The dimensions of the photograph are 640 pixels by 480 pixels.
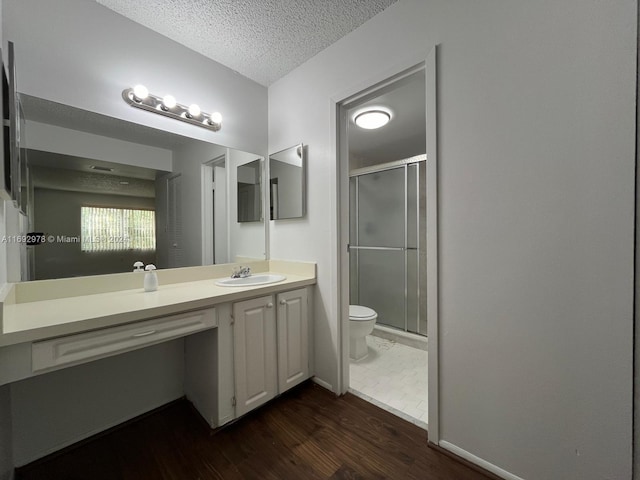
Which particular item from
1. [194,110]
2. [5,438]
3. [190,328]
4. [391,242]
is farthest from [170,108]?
[391,242]

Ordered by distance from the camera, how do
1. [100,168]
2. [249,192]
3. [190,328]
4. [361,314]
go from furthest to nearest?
[361,314]
[249,192]
[100,168]
[190,328]

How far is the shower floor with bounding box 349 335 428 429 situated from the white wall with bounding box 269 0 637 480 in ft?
1.14

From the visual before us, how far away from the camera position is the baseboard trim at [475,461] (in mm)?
1135

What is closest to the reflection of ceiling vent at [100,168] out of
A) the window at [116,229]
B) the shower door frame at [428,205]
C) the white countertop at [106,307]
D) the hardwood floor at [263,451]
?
the window at [116,229]

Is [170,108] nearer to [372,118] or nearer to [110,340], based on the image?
[110,340]

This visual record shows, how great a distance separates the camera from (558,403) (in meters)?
1.01

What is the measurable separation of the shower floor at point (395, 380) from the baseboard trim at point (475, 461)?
0.17 metres

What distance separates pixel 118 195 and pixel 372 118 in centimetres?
213

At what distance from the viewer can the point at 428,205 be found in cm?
134

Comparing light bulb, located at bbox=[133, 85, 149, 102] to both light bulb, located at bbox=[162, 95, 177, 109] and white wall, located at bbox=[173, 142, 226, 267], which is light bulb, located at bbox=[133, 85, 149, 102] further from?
white wall, located at bbox=[173, 142, 226, 267]

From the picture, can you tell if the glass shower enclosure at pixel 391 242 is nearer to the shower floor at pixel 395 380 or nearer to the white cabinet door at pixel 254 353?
the shower floor at pixel 395 380

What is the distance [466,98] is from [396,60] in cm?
50

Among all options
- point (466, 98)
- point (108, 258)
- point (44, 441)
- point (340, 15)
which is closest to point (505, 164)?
point (466, 98)

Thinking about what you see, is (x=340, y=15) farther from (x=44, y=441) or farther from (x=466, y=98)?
(x=44, y=441)
